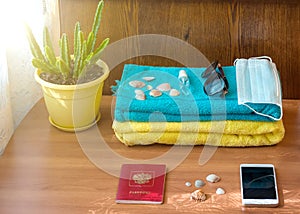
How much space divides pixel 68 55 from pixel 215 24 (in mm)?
415

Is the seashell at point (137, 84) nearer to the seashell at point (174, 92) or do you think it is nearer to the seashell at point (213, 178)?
the seashell at point (174, 92)

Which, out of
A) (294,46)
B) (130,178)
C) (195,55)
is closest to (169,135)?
(130,178)

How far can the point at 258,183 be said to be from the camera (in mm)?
1271

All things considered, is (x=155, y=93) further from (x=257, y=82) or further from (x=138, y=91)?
(x=257, y=82)

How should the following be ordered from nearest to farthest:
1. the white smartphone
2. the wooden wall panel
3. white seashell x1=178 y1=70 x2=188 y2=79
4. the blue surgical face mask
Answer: the white smartphone
the blue surgical face mask
white seashell x1=178 y1=70 x2=188 y2=79
the wooden wall panel

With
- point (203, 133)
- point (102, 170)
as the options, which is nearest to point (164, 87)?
point (203, 133)

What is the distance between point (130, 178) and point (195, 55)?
1.57 ft

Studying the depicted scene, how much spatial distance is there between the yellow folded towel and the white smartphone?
0.09m

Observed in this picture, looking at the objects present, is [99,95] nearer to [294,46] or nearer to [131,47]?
[131,47]

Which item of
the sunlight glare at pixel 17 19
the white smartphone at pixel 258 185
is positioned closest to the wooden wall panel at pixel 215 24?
the sunlight glare at pixel 17 19

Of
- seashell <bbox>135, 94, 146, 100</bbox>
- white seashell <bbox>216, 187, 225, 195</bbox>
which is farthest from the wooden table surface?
seashell <bbox>135, 94, 146, 100</bbox>

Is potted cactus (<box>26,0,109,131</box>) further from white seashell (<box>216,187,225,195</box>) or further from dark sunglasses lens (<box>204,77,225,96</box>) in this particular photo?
white seashell (<box>216,187,225,195</box>)

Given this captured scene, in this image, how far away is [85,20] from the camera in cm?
163

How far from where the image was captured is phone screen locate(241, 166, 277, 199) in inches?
48.9
